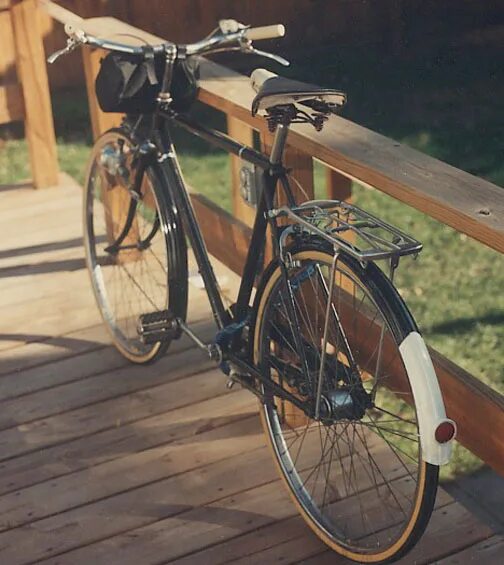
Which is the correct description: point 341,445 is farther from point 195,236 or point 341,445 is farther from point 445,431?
point 445,431

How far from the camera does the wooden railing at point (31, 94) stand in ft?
18.0

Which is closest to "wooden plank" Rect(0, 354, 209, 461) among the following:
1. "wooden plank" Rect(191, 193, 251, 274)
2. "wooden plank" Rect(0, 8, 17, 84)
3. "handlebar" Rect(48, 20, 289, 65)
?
"wooden plank" Rect(191, 193, 251, 274)

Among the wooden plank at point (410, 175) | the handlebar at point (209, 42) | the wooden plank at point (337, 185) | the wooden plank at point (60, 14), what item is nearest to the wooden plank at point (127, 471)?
the wooden plank at point (337, 185)

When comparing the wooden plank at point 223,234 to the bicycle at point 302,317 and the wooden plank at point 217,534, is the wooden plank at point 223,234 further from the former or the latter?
the wooden plank at point 217,534

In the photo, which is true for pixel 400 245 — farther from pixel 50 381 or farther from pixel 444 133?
pixel 444 133

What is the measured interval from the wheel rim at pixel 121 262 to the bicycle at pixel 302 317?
2 centimetres

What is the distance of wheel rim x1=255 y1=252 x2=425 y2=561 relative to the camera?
2.87m

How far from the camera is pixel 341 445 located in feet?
11.5

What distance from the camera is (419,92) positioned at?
824 centimetres

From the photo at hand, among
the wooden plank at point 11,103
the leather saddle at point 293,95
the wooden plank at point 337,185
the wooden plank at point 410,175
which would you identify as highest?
the leather saddle at point 293,95

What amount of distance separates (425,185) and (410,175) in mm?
79

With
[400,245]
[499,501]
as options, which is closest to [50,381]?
[499,501]

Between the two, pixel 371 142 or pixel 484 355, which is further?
pixel 484 355

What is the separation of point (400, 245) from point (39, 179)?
371cm
